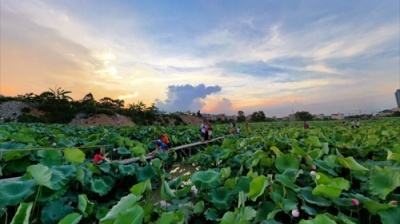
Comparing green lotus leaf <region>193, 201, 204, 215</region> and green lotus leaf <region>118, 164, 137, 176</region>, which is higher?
green lotus leaf <region>118, 164, 137, 176</region>

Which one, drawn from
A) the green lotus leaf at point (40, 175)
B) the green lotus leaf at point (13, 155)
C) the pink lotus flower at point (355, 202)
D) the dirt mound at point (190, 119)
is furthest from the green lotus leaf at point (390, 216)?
the dirt mound at point (190, 119)

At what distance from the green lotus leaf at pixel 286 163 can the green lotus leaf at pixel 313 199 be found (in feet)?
2.07

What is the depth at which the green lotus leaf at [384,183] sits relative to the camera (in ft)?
5.66

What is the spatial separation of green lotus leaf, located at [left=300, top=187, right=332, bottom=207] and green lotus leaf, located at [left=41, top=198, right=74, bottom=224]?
1.86 meters

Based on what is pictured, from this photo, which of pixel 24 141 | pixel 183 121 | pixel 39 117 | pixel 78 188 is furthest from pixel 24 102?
pixel 78 188

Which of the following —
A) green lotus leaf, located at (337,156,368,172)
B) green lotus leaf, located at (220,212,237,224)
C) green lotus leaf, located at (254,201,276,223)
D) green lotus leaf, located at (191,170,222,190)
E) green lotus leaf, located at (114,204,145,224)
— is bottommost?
green lotus leaf, located at (254,201,276,223)

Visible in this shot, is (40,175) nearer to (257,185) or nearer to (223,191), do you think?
(223,191)

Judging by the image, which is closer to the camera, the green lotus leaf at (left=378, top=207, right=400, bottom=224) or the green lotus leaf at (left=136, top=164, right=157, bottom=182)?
the green lotus leaf at (left=378, top=207, right=400, bottom=224)

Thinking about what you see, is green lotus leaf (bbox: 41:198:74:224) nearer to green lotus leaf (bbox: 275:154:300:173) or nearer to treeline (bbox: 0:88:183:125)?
green lotus leaf (bbox: 275:154:300:173)

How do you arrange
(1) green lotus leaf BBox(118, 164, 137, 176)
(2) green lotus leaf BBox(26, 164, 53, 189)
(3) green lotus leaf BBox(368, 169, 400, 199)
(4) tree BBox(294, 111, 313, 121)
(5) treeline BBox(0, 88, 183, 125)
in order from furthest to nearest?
(4) tree BBox(294, 111, 313, 121) → (5) treeline BBox(0, 88, 183, 125) → (1) green lotus leaf BBox(118, 164, 137, 176) → (2) green lotus leaf BBox(26, 164, 53, 189) → (3) green lotus leaf BBox(368, 169, 400, 199)

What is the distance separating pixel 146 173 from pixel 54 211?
4.92ft

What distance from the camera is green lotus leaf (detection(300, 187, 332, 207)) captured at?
1.74 metres

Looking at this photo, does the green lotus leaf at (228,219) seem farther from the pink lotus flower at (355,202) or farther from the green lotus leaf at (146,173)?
the green lotus leaf at (146,173)

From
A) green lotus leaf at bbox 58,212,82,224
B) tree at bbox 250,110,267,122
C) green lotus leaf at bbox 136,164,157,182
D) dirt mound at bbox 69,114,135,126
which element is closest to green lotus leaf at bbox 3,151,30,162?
green lotus leaf at bbox 136,164,157,182
